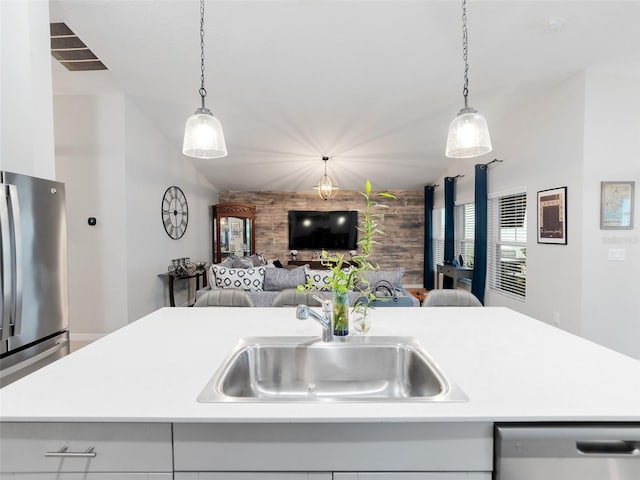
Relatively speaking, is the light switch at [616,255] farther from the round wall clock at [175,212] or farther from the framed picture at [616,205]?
the round wall clock at [175,212]

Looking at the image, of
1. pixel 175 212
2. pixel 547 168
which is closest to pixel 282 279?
pixel 175 212

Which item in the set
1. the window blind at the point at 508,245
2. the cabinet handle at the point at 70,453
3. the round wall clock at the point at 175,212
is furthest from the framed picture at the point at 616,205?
the round wall clock at the point at 175,212

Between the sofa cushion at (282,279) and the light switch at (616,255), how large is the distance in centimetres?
294

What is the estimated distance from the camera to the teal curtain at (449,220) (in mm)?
5525

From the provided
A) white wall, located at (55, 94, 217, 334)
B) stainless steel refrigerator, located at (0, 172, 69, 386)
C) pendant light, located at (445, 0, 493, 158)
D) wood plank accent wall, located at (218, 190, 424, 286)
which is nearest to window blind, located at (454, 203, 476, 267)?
wood plank accent wall, located at (218, 190, 424, 286)

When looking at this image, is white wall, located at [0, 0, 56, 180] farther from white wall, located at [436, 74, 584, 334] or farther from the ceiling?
white wall, located at [436, 74, 584, 334]

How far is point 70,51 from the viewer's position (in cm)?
285

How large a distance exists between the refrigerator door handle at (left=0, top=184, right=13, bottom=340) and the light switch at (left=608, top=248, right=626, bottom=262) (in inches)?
173

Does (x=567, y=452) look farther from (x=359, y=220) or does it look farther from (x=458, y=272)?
(x=359, y=220)

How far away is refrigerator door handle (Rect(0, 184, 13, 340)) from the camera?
4.99 feet

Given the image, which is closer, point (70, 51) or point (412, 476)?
point (412, 476)

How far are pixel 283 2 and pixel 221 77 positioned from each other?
1.14 metres

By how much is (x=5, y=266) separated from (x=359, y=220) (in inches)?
231

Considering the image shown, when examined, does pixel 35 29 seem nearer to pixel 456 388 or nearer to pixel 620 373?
pixel 456 388
